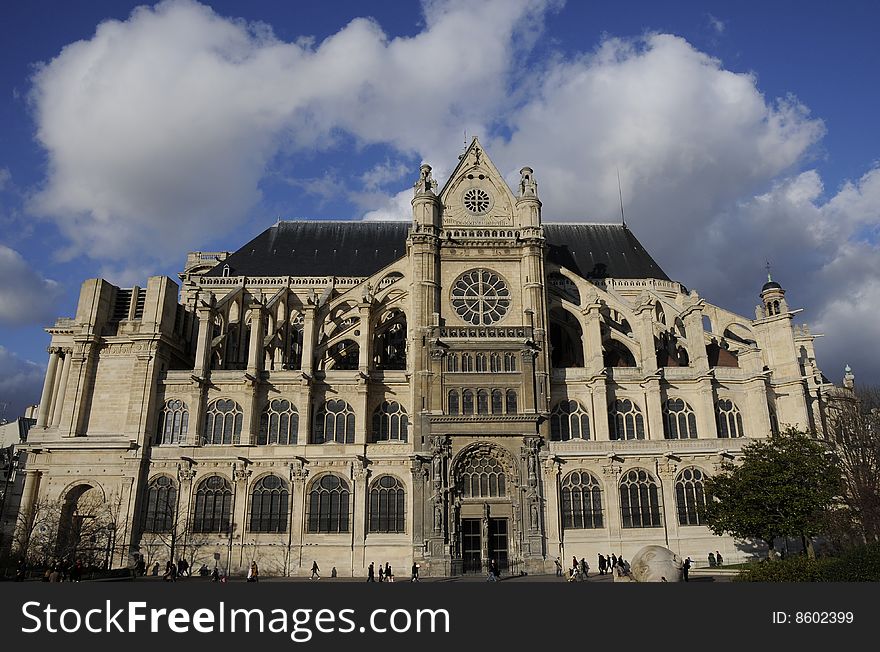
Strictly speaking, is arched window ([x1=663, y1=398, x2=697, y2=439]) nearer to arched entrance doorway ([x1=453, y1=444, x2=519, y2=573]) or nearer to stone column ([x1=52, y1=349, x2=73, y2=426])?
arched entrance doorway ([x1=453, y1=444, x2=519, y2=573])

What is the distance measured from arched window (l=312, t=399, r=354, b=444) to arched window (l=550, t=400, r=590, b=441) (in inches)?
511

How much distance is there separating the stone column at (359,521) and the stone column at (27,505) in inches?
680

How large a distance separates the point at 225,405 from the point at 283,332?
815 centimetres

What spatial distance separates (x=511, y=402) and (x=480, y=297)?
7.79 metres

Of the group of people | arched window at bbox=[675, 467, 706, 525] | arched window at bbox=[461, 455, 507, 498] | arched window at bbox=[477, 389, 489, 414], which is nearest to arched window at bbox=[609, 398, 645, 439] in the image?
arched window at bbox=[675, 467, 706, 525]

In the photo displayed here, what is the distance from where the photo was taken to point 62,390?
42.6 meters

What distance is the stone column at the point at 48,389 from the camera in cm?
4222

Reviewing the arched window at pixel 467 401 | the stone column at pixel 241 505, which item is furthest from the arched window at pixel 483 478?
the stone column at pixel 241 505

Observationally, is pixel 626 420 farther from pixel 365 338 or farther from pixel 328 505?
pixel 328 505

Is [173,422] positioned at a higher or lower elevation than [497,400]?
lower

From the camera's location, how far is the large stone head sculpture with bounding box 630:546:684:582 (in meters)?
21.4

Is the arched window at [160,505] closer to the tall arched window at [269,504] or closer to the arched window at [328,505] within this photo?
the tall arched window at [269,504]

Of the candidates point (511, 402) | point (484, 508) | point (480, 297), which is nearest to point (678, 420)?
point (511, 402)

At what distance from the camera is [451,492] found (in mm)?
38969
